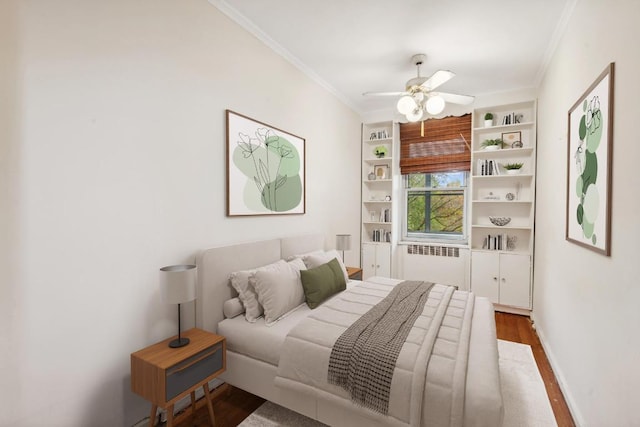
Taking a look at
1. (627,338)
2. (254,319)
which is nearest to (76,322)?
(254,319)

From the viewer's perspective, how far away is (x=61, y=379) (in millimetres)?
1475

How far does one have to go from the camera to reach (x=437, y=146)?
4.52m

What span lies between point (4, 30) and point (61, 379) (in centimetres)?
166

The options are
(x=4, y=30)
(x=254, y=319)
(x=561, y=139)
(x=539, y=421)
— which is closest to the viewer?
(x=4, y=30)

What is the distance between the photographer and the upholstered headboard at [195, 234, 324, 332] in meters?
2.10

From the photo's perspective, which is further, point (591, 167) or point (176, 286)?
point (591, 167)

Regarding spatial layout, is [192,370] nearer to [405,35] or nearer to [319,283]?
[319,283]

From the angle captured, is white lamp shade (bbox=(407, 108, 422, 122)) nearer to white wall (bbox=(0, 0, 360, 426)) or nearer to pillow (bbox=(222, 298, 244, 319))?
white wall (bbox=(0, 0, 360, 426))

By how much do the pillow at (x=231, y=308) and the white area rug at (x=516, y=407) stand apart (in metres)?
0.67

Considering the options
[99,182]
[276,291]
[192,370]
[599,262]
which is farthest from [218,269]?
[599,262]

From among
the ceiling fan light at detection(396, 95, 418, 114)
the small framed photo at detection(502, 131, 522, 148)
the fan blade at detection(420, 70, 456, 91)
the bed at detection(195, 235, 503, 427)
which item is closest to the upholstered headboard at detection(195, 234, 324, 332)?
the bed at detection(195, 235, 503, 427)

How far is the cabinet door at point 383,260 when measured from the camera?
4.60 meters

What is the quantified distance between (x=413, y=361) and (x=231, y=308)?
1.35 metres

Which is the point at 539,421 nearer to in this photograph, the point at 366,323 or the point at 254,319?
the point at 366,323
